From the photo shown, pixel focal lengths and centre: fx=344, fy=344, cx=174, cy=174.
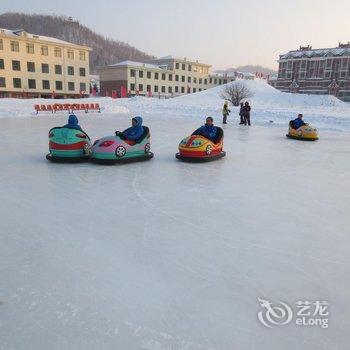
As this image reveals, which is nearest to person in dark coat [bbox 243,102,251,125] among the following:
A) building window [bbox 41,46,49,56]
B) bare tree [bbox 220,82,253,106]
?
bare tree [bbox 220,82,253,106]

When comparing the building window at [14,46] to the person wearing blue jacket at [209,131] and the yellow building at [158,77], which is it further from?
the person wearing blue jacket at [209,131]

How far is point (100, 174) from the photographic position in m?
6.32

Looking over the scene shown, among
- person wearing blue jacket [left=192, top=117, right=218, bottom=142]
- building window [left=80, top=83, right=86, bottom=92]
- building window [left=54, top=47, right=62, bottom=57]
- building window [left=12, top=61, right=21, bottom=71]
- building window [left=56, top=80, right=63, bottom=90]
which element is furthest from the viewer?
building window [left=80, top=83, right=86, bottom=92]

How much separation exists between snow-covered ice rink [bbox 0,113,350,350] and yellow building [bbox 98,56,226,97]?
44.5m

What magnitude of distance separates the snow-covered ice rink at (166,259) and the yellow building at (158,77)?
1753 inches

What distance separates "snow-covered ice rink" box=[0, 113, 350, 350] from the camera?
2209mm

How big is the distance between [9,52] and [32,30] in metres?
77.0

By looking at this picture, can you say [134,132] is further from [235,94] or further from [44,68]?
[44,68]

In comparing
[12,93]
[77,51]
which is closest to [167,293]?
[12,93]

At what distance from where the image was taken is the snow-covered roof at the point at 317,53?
64125 mm

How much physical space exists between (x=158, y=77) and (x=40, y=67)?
21.3m

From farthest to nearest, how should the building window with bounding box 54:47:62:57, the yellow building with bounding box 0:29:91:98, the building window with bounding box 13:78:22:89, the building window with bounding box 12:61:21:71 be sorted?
the building window with bounding box 54:47:62:57
the building window with bounding box 13:78:22:89
the building window with bounding box 12:61:21:71
the yellow building with bounding box 0:29:91:98

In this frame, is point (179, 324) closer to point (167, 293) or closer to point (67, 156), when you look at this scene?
point (167, 293)

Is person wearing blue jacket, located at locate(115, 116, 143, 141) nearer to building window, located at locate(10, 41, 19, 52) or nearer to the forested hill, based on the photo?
building window, located at locate(10, 41, 19, 52)
